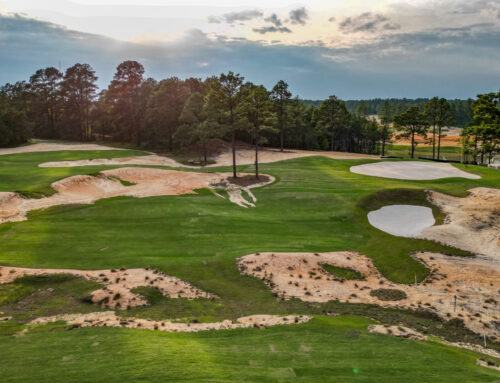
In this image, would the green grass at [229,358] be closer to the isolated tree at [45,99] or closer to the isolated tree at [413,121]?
the isolated tree at [413,121]

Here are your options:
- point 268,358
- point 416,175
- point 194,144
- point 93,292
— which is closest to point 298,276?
point 268,358

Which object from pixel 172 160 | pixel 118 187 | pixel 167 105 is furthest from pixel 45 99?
pixel 118 187

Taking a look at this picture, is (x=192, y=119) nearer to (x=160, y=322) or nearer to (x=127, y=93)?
(x=127, y=93)

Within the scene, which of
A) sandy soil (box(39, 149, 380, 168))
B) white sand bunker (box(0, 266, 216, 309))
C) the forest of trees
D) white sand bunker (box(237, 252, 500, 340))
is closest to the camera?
white sand bunker (box(0, 266, 216, 309))

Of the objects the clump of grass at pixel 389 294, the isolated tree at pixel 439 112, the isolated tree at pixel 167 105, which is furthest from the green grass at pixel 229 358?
the isolated tree at pixel 439 112

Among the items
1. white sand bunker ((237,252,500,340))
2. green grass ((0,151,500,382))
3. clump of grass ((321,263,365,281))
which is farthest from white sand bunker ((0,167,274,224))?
clump of grass ((321,263,365,281))

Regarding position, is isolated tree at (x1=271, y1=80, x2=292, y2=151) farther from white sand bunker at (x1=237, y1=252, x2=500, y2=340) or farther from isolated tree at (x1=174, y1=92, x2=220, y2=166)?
white sand bunker at (x1=237, y1=252, x2=500, y2=340)

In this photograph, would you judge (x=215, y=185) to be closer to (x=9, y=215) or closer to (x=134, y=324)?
(x=9, y=215)
